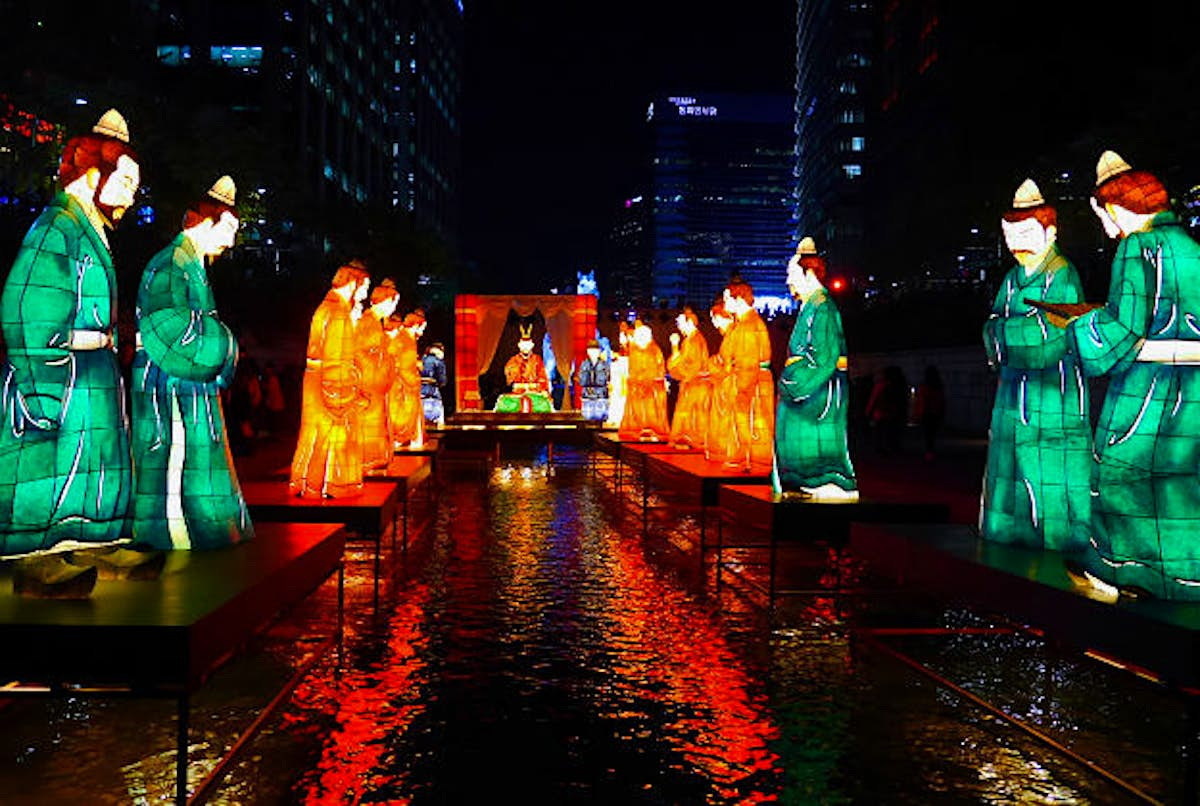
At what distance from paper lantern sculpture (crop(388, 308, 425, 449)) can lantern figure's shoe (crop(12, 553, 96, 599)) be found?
33.4 ft

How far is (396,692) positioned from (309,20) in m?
58.1

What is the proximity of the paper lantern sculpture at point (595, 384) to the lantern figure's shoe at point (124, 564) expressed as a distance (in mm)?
20160

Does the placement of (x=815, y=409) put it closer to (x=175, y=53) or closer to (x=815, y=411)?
(x=815, y=411)

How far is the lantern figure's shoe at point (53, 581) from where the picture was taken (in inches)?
161

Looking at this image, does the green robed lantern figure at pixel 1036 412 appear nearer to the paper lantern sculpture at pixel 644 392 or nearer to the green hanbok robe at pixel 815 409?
the green hanbok robe at pixel 815 409

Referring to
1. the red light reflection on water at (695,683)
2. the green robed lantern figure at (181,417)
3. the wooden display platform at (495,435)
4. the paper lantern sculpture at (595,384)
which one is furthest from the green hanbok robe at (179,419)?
the paper lantern sculpture at (595,384)

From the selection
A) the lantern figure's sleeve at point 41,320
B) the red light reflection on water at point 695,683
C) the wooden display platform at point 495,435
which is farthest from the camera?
the wooden display platform at point 495,435

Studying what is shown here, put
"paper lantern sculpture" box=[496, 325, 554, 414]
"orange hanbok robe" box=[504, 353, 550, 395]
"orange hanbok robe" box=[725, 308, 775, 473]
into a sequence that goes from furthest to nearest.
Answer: "orange hanbok robe" box=[504, 353, 550, 395] < "paper lantern sculpture" box=[496, 325, 554, 414] < "orange hanbok robe" box=[725, 308, 775, 473]

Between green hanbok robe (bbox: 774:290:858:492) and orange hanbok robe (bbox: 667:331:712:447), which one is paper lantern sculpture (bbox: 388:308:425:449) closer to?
orange hanbok robe (bbox: 667:331:712:447)

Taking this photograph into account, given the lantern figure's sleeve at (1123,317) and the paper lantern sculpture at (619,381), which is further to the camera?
the paper lantern sculpture at (619,381)

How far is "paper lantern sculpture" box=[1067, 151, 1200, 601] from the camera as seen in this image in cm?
442

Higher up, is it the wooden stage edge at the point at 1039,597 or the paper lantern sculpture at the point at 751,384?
the paper lantern sculpture at the point at 751,384

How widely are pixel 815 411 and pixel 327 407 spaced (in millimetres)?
3420

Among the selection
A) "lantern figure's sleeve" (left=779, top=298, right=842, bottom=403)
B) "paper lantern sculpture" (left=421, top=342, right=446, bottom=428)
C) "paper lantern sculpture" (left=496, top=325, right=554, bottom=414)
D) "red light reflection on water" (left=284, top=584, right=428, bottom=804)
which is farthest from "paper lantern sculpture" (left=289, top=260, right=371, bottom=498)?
"paper lantern sculpture" (left=496, top=325, right=554, bottom=414)
